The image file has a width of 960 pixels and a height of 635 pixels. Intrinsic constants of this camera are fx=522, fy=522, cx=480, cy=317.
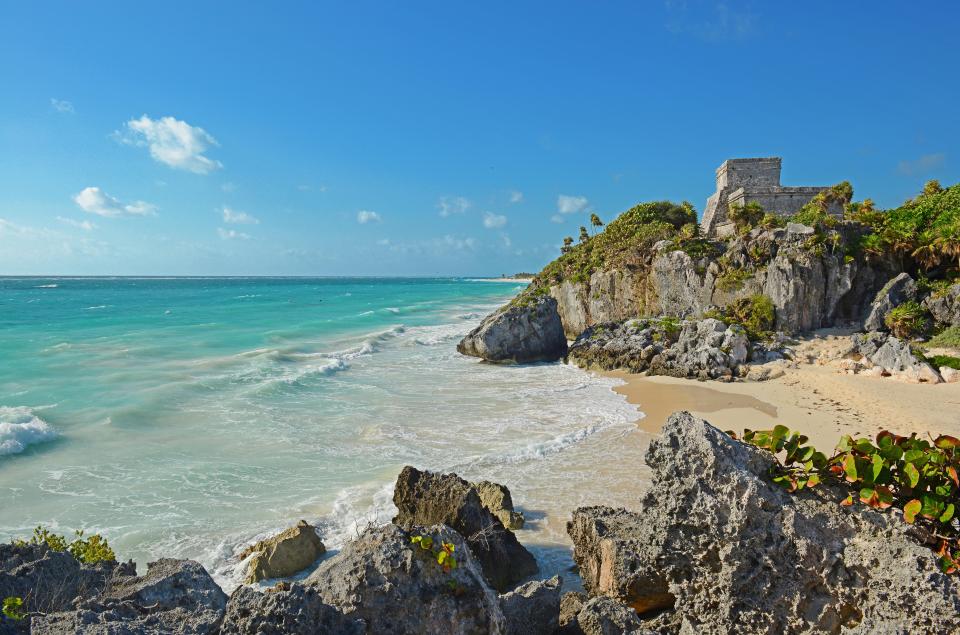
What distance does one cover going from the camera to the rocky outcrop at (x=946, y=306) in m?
19.3

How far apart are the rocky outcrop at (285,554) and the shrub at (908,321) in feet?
74.3

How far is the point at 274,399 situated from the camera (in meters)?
16.6

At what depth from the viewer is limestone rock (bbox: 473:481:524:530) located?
737 cm

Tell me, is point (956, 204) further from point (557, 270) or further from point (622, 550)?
point (622, 550)

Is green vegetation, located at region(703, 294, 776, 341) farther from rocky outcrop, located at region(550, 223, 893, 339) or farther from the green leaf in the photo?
the green leaf

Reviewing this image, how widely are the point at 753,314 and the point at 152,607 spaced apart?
2388cm

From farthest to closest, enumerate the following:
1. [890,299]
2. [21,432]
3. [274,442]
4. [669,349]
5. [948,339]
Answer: [890,299] → [669,349] → [948,339] → [21,432] → [274,442]

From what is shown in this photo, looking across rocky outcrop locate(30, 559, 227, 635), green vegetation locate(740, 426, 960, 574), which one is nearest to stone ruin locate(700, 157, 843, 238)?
green vegetation locate(740, 426, 960, 574)

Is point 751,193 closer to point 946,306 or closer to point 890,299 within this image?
point 890,299

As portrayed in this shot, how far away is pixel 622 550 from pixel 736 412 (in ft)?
34.5

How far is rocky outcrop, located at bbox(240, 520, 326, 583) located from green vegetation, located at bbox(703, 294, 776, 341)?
63.8 feet

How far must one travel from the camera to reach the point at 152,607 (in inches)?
141

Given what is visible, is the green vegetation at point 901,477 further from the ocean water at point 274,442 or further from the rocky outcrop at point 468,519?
the ocean water at point 274,442

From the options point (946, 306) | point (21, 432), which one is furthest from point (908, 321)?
point (21, 432)
